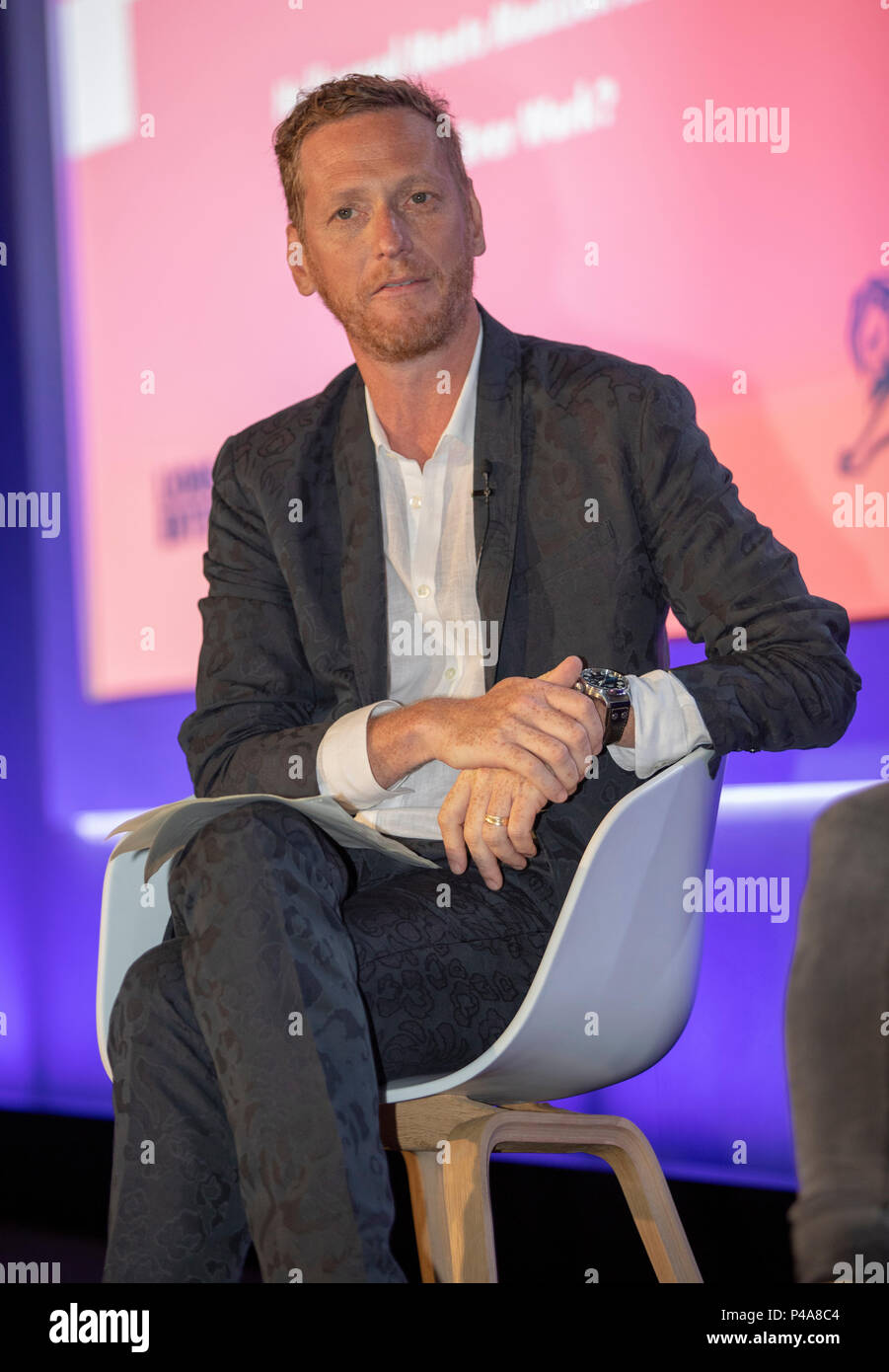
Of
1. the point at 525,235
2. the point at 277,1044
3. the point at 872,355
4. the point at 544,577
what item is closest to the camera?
the point at 277,1044

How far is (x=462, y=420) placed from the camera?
5.69 ft

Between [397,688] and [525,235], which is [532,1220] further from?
[525,235]

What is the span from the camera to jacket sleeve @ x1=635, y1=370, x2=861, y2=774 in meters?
1.40

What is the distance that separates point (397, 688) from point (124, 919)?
0.44 meters

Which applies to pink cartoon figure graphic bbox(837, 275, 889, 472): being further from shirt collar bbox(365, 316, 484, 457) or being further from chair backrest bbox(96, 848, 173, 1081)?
chair backrest bbox(96, 848, 173, 1081)

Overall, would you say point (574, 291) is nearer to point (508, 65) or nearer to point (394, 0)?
point (508, 65)

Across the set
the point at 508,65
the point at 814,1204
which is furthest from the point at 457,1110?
the point at 508,65

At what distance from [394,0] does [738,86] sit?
82 cm

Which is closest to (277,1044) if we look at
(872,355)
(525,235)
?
(872,355)

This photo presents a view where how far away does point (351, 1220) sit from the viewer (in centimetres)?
102

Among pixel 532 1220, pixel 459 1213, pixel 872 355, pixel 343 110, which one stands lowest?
pixel 532 1220

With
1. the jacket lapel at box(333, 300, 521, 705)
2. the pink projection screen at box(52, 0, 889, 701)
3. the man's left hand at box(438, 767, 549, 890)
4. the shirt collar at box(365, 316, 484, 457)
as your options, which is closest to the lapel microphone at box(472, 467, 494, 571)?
the jacket lapel at box(333, 300, 521, 705)

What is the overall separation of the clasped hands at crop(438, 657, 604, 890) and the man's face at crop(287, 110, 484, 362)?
23.4 inches

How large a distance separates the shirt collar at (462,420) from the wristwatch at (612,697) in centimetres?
45
